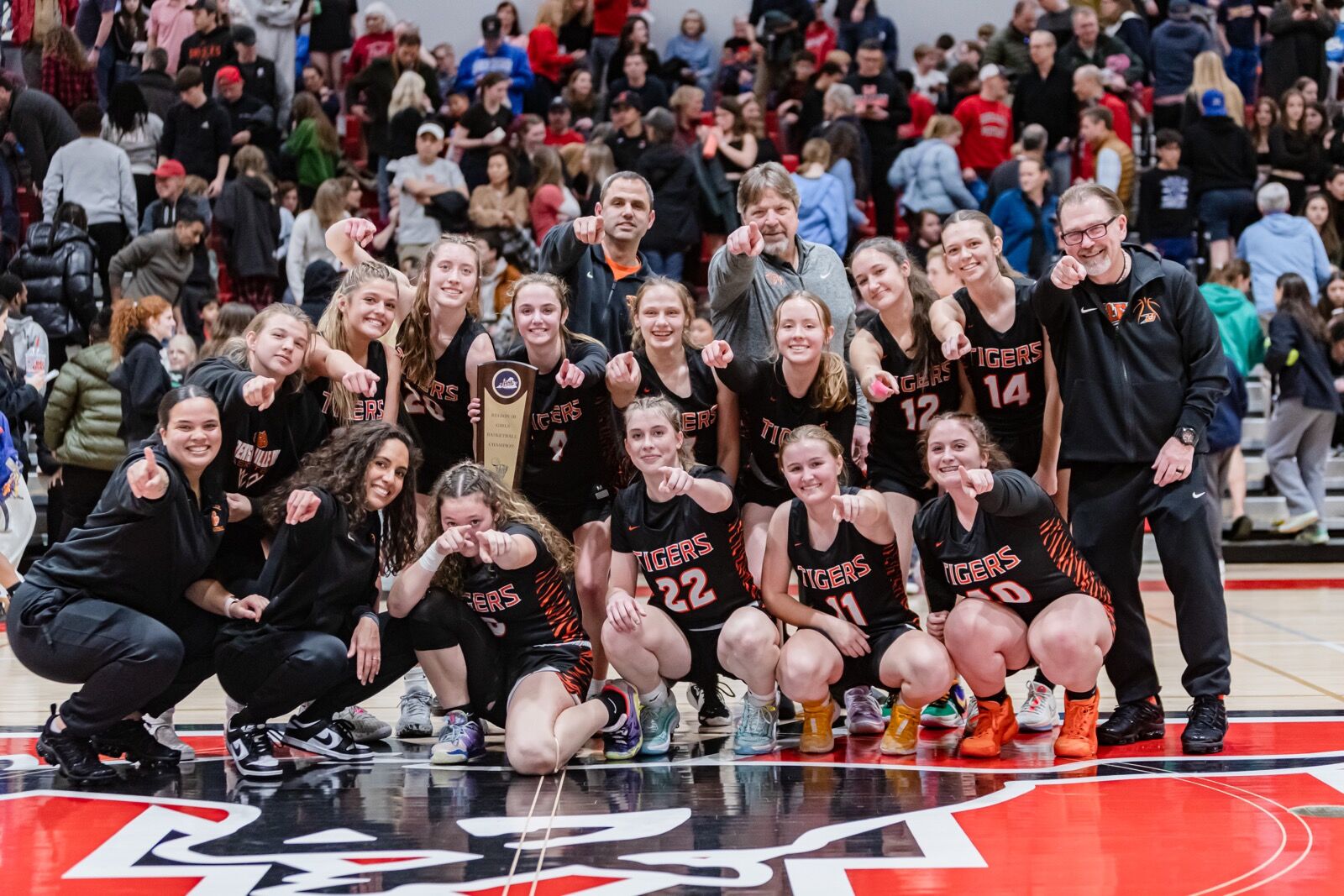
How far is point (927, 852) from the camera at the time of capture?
3885 millimetres

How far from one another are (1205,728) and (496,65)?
424 inches

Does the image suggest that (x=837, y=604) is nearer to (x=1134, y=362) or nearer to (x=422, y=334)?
(x=1134, y=362)

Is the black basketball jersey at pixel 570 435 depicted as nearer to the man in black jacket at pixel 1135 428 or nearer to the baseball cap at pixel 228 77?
the man in black jacket at pixel 1135 428

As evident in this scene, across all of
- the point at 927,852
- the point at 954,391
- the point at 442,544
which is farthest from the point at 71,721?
the point at 954,391

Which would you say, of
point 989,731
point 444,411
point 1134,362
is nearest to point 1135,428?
point 1134,362

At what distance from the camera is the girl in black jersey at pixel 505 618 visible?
498cm

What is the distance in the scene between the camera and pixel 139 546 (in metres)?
4.78

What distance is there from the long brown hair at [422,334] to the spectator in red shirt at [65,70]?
27.9ft

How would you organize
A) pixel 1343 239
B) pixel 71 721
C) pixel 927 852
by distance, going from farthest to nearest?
pixel 1343 239 < pixel 71 721 < pixel 927 852

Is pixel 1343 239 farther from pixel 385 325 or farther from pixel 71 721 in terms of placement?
pixel 71 721

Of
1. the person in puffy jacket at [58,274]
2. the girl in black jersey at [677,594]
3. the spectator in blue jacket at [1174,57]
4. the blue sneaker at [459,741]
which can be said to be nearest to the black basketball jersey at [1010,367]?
the girl in black jersey at [677,594]

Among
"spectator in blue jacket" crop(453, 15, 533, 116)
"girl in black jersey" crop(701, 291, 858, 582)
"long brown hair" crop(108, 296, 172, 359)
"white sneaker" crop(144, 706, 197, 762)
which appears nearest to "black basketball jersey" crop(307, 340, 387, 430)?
"white sneaker" crop(144, 706, 197, 762)

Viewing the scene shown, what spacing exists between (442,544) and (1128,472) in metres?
2.56

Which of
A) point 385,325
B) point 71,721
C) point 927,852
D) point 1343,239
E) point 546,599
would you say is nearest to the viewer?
point 927,852
